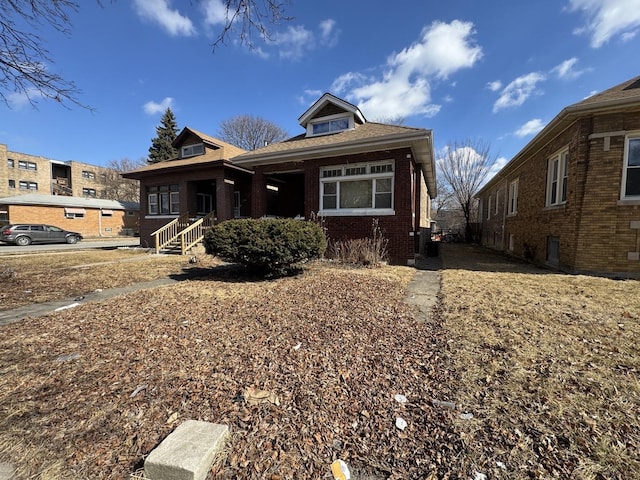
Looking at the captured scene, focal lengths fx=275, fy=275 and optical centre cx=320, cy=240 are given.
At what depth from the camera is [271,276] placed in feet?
23.5

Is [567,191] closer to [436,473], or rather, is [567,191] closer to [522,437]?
[522,437]

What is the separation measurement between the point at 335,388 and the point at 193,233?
12730mm

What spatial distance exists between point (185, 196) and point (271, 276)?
33.8 feet

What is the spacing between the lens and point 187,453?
1664 millimetres

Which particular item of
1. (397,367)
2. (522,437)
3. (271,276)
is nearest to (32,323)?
(271,276)

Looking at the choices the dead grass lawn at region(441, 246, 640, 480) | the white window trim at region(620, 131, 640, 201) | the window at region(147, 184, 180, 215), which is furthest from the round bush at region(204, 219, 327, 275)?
the window at region(147, 184, 180, 215)

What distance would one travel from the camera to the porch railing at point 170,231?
13367 mm

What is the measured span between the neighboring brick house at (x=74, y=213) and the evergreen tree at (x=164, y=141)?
6956mm

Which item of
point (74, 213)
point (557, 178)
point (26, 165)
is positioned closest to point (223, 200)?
point (557, 178)

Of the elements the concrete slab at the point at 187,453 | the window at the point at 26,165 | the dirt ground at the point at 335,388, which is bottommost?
the dirt ground at the point at 335,388

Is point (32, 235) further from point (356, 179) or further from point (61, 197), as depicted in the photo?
point (356, 179)

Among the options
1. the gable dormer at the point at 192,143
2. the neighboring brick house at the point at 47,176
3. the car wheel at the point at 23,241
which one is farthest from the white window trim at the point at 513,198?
the neighboring brick house at the point at 47,176

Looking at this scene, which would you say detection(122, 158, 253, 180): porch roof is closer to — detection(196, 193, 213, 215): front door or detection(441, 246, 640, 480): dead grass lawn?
detection(196, 193, 213, 215): front door

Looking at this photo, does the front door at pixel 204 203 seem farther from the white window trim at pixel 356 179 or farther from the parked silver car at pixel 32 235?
the parked silver car at pixel 32 235
